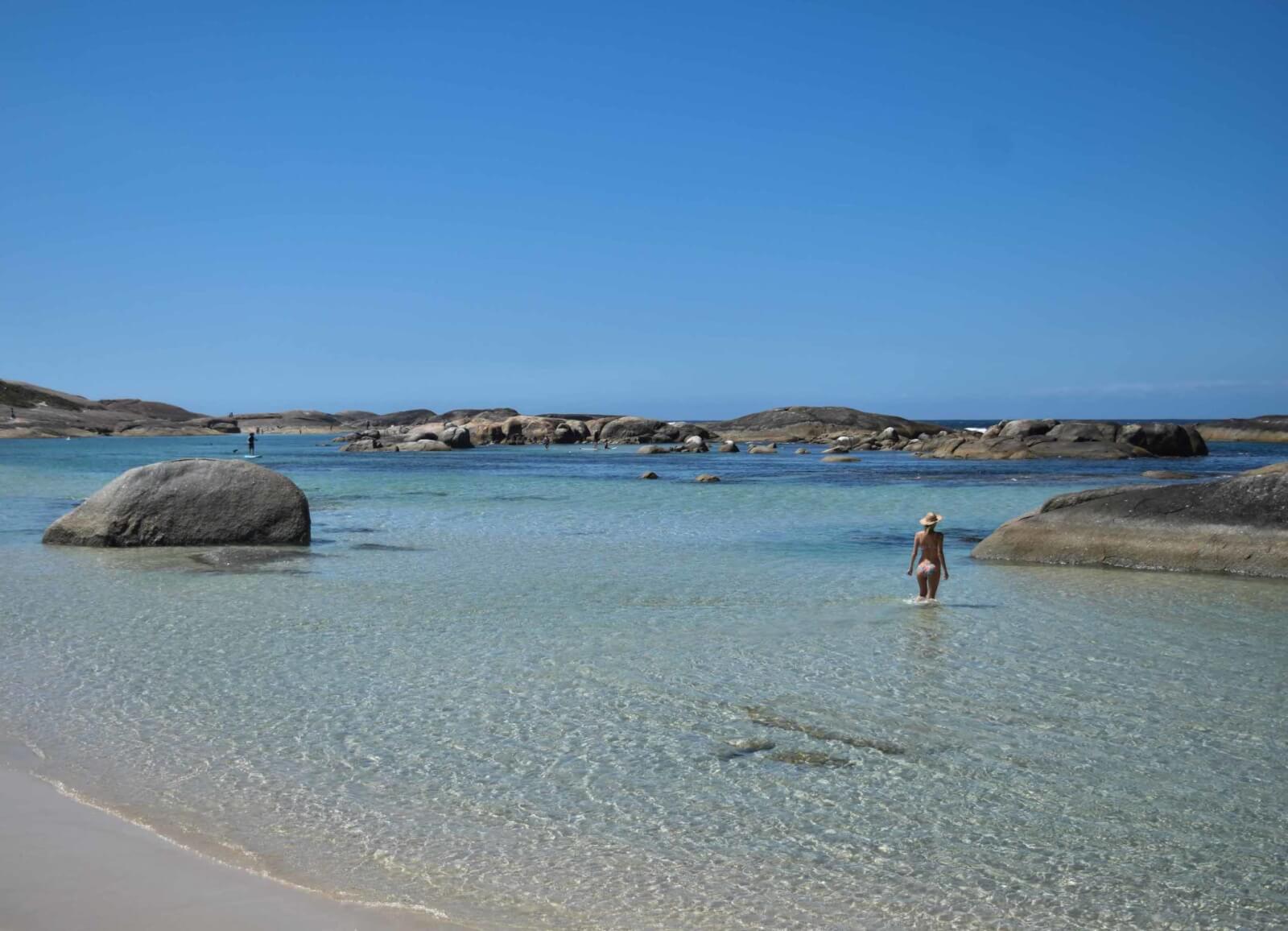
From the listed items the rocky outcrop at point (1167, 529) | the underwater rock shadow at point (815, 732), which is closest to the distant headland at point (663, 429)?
the rocky outcrop at point (1167, 529)

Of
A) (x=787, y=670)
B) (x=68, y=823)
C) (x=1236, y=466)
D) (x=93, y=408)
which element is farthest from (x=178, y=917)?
(x=93, y=408)

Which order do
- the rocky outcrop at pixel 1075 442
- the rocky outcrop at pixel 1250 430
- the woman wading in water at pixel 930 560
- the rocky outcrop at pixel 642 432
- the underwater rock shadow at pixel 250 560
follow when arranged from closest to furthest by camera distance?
the woman wading in water at pixel 930 560 < the underwater rock shadow at pixel 250 560 < the rocky outcrop at pixel 1075 442 < the rocky outcrop at pixel 1250 430 < the rocky outcrop at pixel 642 432

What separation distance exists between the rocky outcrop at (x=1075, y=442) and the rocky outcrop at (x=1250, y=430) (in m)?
21.6

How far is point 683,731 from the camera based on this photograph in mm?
7242

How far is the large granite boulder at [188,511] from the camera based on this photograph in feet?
56.9

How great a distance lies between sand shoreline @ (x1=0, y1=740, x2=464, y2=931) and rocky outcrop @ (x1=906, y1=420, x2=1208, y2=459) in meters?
55.3

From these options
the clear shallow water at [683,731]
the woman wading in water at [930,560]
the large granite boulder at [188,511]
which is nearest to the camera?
the clear shallow water at [683,731]

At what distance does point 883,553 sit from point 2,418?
127271 mm

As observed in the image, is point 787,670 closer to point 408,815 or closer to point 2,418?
point 408,815

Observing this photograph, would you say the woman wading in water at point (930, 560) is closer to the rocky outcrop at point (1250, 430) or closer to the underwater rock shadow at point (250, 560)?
the underwater rock shadow at point (250, 560)

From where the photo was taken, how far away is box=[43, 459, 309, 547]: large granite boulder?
1733 centimetres

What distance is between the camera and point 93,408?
150 m

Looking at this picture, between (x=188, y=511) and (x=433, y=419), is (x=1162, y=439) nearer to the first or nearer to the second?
(x=188, y=511)

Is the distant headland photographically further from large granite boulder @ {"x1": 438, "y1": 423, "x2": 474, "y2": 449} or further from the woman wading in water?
the woman wading in water
